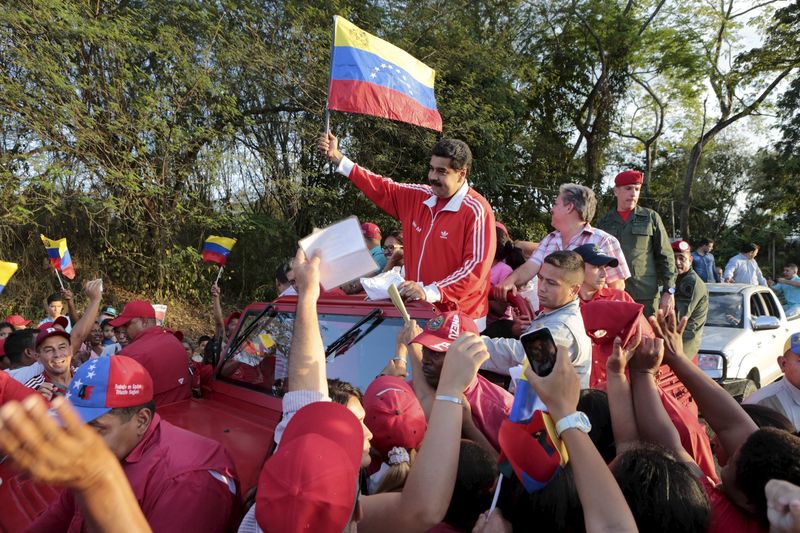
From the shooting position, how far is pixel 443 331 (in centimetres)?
238

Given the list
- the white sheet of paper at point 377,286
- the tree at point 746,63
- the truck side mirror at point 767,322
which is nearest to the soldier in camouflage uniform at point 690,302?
the truck side mirror at point 767,322

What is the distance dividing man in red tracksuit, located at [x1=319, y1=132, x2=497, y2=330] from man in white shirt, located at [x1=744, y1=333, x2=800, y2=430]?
1625mm

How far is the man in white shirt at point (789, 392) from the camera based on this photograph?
2981 mm

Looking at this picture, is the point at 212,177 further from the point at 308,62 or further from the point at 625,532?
the point at 625,532

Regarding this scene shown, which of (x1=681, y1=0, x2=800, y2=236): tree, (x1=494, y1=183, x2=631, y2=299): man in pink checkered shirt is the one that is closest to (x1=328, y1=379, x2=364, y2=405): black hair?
(x1=494, y1=183, x2=631, y2=299): man in pink checkered shirt

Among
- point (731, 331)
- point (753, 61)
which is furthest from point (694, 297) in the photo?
point (753, 61)

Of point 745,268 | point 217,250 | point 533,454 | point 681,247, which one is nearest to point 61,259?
point 217,250

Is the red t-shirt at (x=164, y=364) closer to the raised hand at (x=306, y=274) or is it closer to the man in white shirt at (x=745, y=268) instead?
the raised hand at (x=306, y=274)

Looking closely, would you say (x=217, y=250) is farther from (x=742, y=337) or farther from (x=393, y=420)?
(x=742, y=337)

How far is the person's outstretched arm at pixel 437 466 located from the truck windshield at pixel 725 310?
6.05 metres

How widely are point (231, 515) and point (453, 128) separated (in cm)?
1181

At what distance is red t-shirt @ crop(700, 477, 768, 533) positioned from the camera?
1.55 metres

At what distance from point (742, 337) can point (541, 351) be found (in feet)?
19.2

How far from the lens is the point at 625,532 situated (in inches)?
52.9
